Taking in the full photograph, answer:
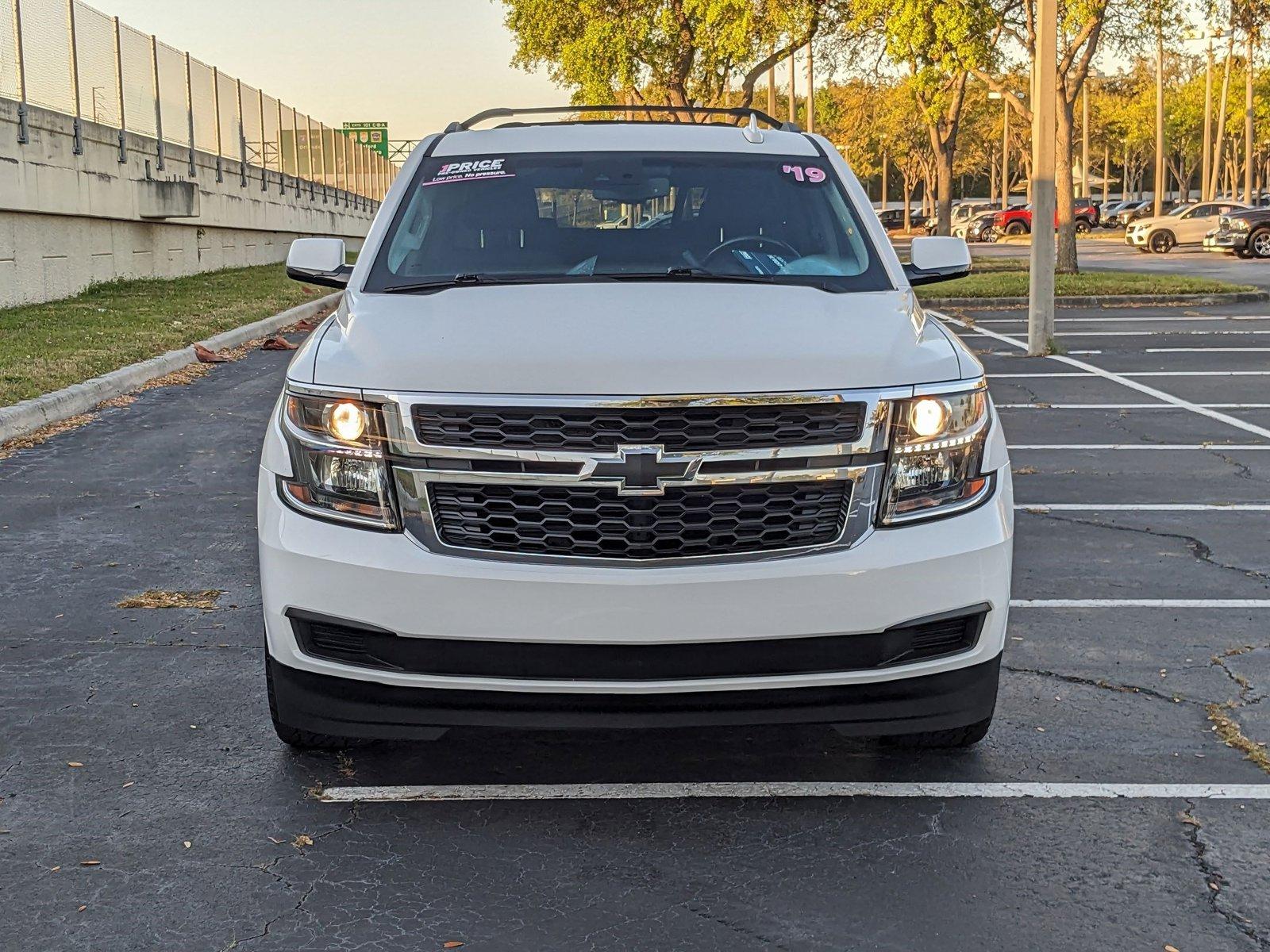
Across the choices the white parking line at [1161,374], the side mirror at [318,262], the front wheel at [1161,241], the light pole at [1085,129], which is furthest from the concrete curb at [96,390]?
the light pole at [1085,129]

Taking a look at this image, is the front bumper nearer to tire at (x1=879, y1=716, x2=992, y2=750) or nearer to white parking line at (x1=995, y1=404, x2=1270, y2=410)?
tire at (x1=879, y1=716, x2=992, y2=750)

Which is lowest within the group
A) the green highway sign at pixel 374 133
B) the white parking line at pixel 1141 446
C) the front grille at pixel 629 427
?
the white parking line at pixel 1141 446

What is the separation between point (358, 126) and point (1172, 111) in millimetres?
48948

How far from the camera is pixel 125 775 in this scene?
4.18 metres

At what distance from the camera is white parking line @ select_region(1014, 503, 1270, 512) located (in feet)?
26.0

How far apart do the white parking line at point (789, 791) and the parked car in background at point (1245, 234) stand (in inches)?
1544

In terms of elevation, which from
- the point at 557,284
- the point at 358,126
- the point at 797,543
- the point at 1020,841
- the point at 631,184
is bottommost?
the point at 1020,841

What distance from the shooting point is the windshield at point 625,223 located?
4.88 m

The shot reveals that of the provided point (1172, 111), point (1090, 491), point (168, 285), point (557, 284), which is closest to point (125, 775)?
point (557, 284)

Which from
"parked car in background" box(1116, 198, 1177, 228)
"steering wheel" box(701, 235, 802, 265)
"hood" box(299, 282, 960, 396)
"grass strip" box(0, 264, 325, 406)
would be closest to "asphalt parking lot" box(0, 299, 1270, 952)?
"hood" box(299, 282, 960, 396)

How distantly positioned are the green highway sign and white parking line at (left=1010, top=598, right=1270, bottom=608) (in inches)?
3069

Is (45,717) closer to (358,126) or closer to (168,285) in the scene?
(168,285)

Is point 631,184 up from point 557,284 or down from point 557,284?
up

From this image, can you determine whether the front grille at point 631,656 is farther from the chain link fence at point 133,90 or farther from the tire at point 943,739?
the chain link fence at point 133,90
